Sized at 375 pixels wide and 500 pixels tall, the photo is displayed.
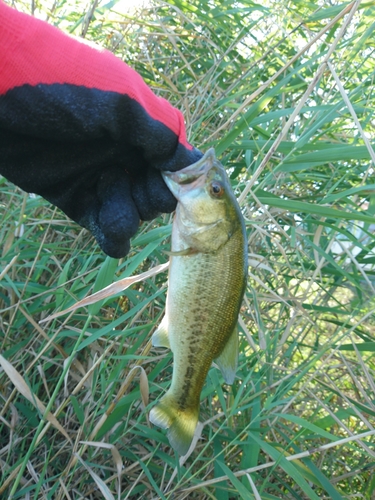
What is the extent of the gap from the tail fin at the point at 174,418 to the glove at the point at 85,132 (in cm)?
44

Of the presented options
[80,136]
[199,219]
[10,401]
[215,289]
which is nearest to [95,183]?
[80,136]

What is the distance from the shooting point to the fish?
1.53 metres

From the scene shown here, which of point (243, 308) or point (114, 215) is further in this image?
point (243, 308)

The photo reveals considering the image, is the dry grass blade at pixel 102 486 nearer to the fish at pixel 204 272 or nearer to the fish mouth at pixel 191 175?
the fish at pixel 204 272

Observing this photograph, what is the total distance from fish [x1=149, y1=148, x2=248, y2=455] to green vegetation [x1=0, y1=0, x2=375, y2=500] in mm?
259

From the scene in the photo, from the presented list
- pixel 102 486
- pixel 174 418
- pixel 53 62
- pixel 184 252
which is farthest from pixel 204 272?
pixel 102 486

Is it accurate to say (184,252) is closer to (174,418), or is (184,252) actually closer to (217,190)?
(217,190)

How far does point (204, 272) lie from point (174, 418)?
426mm

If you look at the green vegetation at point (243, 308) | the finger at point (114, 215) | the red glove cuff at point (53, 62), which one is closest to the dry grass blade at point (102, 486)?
the green vegetation at point (243, 308)

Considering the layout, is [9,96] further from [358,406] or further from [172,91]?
[358,406]

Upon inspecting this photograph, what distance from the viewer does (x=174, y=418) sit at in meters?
1.62

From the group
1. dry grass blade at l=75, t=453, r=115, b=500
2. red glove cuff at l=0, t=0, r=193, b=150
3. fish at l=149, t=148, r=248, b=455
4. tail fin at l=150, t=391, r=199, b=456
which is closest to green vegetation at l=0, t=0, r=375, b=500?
dry grass blade at l=75, t=453, r=115, b=500

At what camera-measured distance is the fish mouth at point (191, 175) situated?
1525mm

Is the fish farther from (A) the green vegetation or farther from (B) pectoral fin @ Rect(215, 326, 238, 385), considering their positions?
(A) the green vegetation
